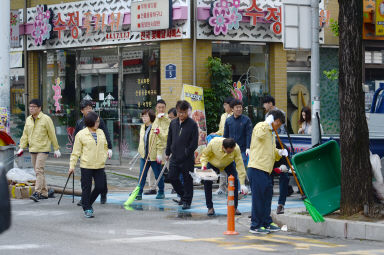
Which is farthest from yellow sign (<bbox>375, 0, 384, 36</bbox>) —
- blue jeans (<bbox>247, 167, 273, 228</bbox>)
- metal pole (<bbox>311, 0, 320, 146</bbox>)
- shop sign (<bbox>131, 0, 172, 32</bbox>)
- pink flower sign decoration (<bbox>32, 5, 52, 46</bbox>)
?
blue jeans (<bbox>247, 167, 273, 228</bbox>)

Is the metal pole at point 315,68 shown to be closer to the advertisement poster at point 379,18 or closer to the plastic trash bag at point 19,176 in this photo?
the plastic trash bag at point 19,176

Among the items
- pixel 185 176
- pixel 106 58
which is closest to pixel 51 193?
pixel 185 176

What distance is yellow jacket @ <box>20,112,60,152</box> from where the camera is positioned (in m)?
14.2

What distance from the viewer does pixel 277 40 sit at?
2006cm

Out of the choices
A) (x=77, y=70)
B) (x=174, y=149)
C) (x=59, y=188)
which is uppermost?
(x=77, y=70)

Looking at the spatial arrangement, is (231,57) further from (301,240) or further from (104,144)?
(301,240)

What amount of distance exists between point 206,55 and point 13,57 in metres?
8.12

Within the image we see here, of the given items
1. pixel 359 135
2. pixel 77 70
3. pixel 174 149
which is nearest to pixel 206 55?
pixel 77 70

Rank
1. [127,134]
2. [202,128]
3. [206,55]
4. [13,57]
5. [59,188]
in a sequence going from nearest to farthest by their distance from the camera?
[59,188] → [202,128] → [206,55] → [127,134] → [13,57]

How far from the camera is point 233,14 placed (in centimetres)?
1906

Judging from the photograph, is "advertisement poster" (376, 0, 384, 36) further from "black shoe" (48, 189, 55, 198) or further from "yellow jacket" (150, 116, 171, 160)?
"black shoe" (48, 189, 55, 198)

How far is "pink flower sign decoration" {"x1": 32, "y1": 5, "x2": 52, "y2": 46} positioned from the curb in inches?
541

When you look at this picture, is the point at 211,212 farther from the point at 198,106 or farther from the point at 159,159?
the point at 198,106

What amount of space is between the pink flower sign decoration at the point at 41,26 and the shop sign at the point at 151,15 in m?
4.17
